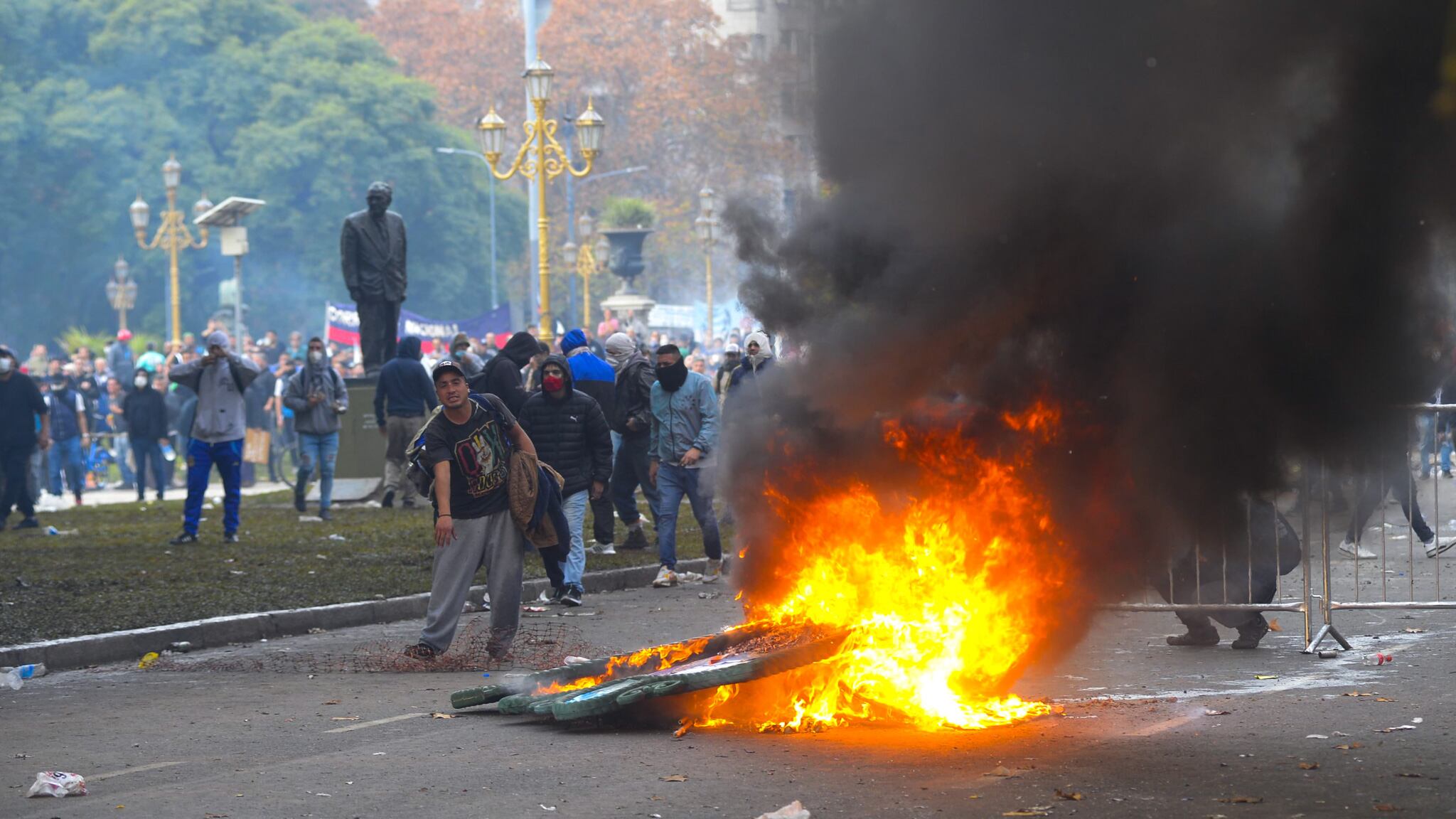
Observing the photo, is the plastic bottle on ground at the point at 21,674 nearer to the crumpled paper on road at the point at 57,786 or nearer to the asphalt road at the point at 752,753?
the asphalt road at the point at 752,753

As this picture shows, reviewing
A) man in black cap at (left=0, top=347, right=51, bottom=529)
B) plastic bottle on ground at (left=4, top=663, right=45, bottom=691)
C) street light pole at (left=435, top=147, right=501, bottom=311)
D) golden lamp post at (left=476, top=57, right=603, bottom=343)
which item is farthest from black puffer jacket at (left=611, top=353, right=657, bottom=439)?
street light pole at (left=435, top=147, right=501, bottom=311)

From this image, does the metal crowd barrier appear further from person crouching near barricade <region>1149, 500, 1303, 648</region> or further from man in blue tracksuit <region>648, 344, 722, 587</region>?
man in blue tracksuit <region>648, 344, 722, 587</region>

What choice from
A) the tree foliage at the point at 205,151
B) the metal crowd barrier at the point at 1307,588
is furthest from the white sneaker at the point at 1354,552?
the tree foliage at the point at 205,151

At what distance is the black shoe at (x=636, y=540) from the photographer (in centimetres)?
1593

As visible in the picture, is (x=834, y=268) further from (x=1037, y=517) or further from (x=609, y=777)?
(x=609, y=777)

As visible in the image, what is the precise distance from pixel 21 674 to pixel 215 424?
6095mm

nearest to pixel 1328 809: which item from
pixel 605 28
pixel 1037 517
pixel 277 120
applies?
pixel 1037 517

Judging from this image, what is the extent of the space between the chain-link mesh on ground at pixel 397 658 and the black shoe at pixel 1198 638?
324 cm

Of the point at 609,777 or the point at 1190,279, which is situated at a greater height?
the point at 1190,279

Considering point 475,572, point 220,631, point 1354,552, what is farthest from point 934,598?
point 1354,552

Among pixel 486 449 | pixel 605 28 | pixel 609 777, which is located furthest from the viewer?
pixel 605 28

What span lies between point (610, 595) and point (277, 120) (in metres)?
48.0

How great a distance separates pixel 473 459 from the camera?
9758 millimetres

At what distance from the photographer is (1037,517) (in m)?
7.56
